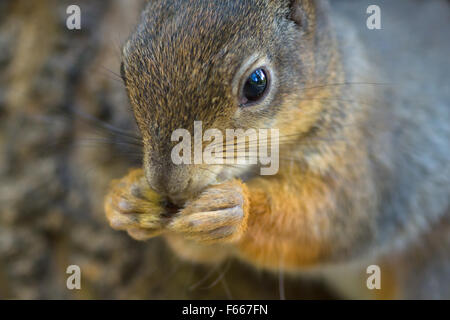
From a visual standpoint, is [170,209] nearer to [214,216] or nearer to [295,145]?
[214,216]

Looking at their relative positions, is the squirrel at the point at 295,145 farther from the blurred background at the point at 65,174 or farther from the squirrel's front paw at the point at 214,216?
the blurred background at the point at 65,174

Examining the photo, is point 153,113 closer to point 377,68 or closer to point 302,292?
point 377,68

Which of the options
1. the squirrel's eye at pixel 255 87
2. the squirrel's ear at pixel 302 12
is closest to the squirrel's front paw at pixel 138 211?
the squirrel's eye at pixel 255 87

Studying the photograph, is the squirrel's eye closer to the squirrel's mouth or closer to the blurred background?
the squirrel's mouth

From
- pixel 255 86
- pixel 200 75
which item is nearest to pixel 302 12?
pixel 255 86

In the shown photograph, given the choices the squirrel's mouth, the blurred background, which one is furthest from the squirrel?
the blurred background

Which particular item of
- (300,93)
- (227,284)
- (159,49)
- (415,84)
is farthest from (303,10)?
(227,284)
